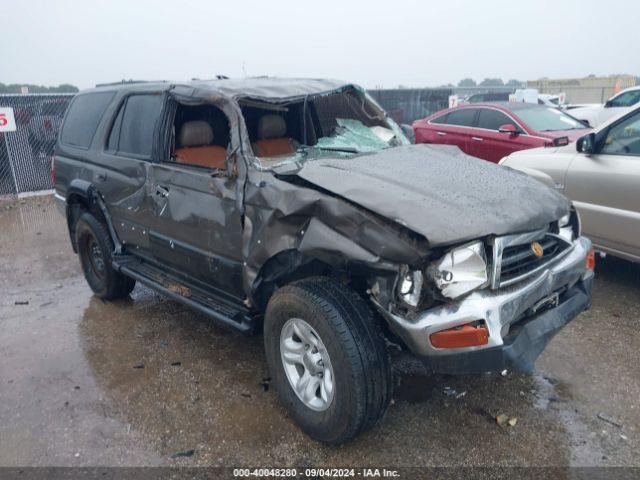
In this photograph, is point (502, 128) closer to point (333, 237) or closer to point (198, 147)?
point (198, 147)

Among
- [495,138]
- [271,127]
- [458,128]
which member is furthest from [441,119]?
[271,127]

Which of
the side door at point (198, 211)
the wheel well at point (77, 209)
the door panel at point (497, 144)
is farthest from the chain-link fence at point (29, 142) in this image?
the door panel at point (497, 144)

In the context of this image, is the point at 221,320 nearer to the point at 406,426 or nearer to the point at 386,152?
the point at 406,426

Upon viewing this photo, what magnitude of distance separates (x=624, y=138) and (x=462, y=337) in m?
3.24

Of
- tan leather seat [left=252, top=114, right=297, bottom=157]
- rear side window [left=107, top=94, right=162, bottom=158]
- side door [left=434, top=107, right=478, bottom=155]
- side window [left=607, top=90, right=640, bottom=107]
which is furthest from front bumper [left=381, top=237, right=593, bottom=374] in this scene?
side window [left=607, top=90, right=640, bottom=107]

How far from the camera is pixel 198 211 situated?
3.59 m

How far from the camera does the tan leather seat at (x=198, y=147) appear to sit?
393 centimetres

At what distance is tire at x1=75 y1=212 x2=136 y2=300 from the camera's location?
480 centimetres

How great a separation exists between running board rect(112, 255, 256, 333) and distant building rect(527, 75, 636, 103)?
2764cm

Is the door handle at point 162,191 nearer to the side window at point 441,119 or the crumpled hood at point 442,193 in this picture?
the crumpled hood at point 442,193

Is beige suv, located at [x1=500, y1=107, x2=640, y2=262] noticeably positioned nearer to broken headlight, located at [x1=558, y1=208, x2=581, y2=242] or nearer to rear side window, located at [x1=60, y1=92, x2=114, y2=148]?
broken headlight, located at [x1=558, y1=208, x2=581, y2=242]

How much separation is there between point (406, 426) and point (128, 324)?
2708 mm

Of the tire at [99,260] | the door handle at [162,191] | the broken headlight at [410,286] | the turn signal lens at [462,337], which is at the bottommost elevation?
the tire at [99,260]

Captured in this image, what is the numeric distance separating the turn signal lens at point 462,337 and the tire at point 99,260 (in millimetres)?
3336
